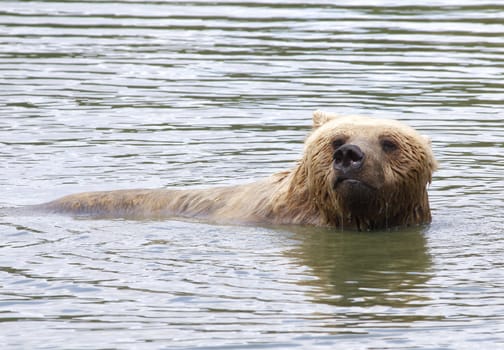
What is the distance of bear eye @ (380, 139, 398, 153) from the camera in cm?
1118

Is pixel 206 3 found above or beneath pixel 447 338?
above

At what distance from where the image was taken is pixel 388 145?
36.8 ft

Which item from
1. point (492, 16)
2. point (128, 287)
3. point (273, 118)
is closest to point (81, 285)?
point (128, 287)

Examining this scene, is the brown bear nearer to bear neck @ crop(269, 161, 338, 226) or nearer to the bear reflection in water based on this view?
bear neck @ crop(269, 161, 338, 226)

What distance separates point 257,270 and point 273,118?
6197mm

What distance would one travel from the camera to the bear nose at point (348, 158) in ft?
35.7

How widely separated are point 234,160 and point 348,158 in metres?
3.45

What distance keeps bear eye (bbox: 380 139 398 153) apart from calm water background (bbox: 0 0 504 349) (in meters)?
0.67

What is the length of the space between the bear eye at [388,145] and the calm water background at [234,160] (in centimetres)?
67

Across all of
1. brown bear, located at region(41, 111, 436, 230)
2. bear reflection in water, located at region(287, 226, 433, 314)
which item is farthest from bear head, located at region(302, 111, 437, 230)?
bear reflection in water, located at region(287, 226, 433, 314)

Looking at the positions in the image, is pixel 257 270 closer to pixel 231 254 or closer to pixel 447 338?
pixel 231 254

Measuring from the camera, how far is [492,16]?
21922mm

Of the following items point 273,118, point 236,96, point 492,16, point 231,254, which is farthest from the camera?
point 492,16

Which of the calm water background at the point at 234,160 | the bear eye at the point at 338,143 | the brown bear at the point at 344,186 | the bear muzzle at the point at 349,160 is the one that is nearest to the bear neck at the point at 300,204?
the brown bear at the point at 344,186
